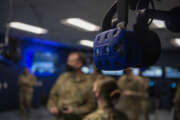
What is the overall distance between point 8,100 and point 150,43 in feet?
19.9

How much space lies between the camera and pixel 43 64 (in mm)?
7156

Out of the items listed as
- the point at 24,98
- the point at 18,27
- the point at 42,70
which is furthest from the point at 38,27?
the point at 42,70

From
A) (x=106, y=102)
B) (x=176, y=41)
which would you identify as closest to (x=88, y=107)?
(x=106, y=102)

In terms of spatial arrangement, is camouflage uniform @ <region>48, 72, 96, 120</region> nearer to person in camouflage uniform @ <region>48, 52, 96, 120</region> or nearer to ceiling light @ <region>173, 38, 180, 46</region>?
person in camouflage uniform @ <region>48, 52, 96, 120</region>

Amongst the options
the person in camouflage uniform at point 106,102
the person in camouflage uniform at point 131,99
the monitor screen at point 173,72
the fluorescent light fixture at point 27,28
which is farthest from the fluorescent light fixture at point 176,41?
the person in camouflage uniform at point 131,99

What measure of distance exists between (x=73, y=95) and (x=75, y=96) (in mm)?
22

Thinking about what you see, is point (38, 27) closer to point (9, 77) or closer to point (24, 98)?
point (24, 98)

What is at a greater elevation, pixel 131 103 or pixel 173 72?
pixel 173 72

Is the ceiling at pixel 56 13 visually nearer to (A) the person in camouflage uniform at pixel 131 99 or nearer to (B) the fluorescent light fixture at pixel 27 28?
(B) the fluorescent light fixture at pixel 27 28

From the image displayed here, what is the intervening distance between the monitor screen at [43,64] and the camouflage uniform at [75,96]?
485 centimetres

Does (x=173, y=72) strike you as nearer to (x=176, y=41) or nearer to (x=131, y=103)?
(x=176, y=41)

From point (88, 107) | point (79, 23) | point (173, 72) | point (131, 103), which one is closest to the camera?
point (173, 72)

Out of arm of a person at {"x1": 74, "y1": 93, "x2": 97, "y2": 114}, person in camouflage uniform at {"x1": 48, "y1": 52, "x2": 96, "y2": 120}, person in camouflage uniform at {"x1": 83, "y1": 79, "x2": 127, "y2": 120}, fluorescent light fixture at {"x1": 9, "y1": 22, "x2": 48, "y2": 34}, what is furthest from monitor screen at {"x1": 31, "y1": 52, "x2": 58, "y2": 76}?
person in camouflage uniform at {"x1": 83, "y1": 79, "x2": 127, "y2": 120}

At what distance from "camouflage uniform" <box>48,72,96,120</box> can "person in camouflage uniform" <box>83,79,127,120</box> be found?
568 mm
